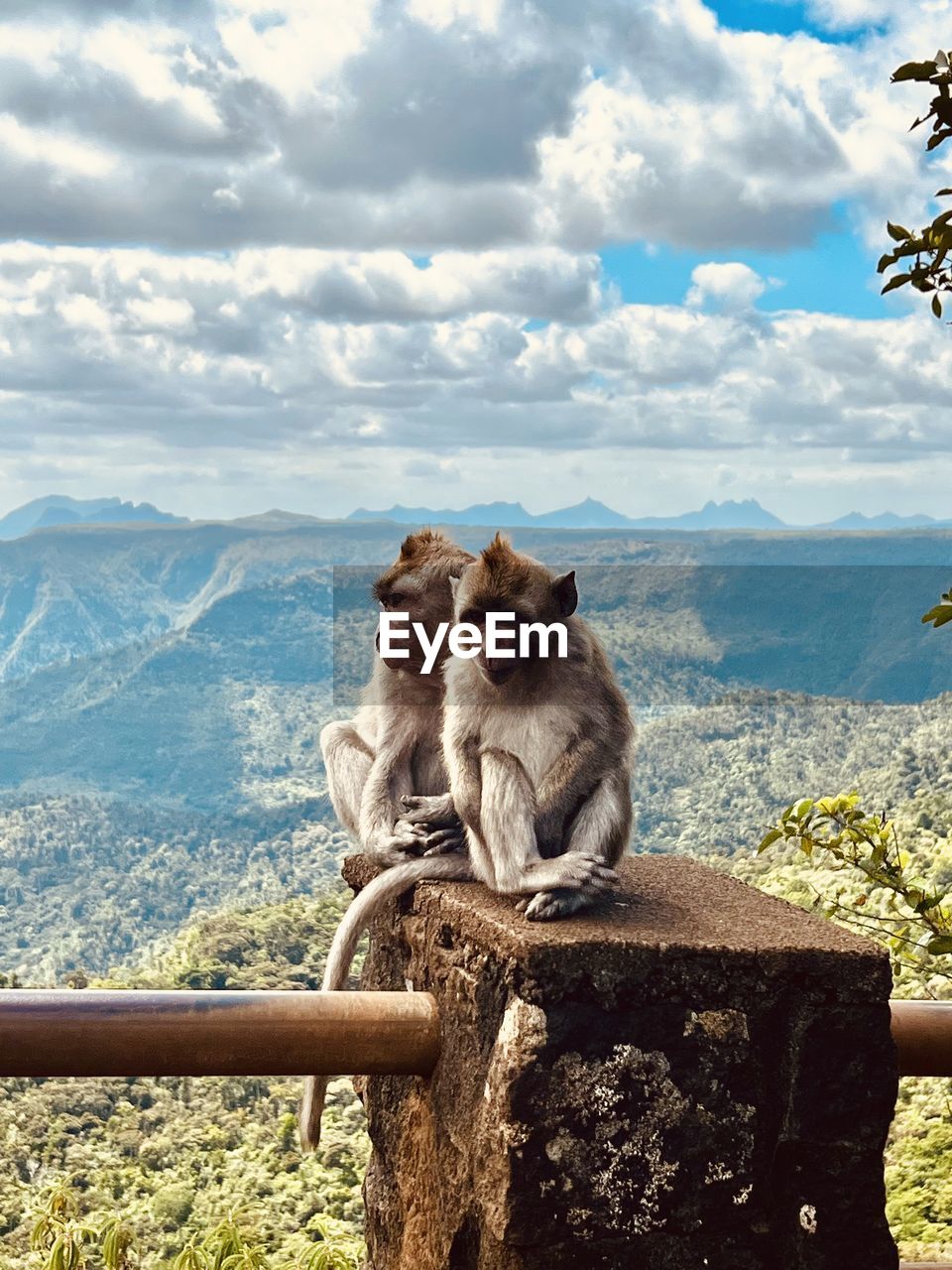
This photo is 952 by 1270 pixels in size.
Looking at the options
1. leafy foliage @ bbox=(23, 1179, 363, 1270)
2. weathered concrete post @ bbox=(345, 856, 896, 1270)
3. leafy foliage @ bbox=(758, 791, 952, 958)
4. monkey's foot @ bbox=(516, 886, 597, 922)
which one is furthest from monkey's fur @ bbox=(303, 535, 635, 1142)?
leafy foliage @ bbox=(23, 1179, 363, 1270)

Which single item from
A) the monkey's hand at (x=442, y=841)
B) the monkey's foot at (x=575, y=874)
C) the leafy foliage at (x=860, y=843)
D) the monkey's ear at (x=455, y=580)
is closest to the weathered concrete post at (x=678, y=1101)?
the monkey's foot at (x=575, y=874)

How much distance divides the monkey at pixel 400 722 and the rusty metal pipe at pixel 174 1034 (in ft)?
3.12

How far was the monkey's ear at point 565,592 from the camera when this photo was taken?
11.2 feet

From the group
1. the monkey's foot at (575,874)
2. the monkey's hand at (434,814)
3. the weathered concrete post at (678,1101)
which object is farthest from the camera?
the monkey's hand at (434,814)

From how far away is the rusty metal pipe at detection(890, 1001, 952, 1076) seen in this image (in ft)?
9.21

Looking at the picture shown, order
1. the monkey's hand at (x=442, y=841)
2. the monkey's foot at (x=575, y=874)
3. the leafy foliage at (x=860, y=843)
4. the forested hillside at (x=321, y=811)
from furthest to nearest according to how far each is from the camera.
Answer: the forested hillside at (x=321, y=811) < the leafy foliage at (x=860, y=843) < the monkey's hand at (x=442, y=841) < the monkey's foot at (x=575, y=874)

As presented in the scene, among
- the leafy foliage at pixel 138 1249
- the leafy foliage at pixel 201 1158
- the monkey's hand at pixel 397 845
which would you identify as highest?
the monkey's hand at pixel 397 845

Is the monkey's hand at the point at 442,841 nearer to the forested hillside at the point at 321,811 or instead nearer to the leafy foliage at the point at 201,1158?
the forested hillside at the point at 321,811

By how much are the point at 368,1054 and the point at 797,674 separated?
19005mm

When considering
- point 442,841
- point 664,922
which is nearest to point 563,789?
point 442,841

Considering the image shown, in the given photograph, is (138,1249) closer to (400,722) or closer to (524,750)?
(400,722)

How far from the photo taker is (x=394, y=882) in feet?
10.9

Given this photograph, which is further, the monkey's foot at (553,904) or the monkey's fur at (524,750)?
the monkey's fur at (524,750)

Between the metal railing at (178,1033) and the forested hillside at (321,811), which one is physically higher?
the metal railing at (178,1033)
